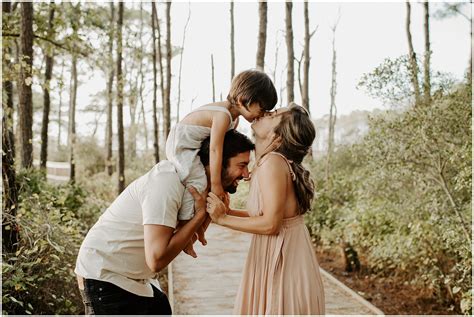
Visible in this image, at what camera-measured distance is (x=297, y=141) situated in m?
2.53

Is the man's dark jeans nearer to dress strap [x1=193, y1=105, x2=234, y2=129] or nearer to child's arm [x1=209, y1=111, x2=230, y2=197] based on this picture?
child's arm [x1=209, y1=111, x2=230, y2=197]

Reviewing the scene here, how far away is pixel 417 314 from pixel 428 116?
297cm

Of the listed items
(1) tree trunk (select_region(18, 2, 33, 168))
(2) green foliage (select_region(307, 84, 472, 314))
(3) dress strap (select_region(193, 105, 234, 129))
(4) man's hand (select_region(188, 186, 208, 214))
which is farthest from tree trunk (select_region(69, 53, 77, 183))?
(4) man's hand (select_region(188, 186, 208, 214))

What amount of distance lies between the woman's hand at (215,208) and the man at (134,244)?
0.10 m

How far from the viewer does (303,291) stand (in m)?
2.62

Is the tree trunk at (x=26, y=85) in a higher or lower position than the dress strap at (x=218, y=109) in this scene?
higher

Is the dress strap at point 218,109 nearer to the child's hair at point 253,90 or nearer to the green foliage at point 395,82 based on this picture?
the child's hair at point 253,90

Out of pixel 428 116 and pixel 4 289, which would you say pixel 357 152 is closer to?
pixel 428 116

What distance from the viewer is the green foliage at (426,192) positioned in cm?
555

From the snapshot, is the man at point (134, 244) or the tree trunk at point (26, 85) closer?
the man at point (134, 244)

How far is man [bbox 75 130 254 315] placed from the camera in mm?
2080

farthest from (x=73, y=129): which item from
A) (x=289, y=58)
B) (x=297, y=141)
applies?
(x=297, y=141)

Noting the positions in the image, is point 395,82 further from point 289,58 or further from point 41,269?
point 289,58

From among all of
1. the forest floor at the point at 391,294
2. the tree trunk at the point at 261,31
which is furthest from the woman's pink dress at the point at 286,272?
the tree trunk at the point at 261,31
